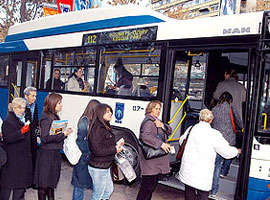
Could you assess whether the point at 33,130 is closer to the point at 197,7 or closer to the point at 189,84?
the point at 189,84

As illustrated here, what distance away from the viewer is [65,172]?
668cm

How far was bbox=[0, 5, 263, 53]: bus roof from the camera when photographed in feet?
15.0

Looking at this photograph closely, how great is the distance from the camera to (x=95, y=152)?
3650 mm

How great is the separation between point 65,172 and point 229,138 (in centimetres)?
368

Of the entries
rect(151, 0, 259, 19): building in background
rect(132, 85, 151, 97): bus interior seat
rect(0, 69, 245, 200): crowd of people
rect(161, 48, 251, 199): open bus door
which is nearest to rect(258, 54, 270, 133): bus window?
rect(0, 69, 245, 200): crowd of people

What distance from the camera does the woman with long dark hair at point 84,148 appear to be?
381cm

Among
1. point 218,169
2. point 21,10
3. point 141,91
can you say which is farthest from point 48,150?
point 21,10

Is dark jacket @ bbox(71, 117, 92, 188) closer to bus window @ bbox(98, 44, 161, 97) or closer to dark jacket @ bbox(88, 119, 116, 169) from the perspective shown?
dark jacket @ bbox(88, 119, 116, 169)

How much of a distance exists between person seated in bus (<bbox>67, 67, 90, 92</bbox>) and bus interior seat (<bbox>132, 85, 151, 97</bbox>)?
1334mm

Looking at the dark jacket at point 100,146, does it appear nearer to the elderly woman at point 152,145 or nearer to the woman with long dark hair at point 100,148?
the woman with long dark hair at point 100,148

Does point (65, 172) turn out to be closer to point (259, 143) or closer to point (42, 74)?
point (42, 74)

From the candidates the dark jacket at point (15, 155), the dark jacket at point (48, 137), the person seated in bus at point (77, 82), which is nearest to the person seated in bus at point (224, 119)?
the dark jacket at point (48, 137)

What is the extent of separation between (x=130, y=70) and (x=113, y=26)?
117 centimetres

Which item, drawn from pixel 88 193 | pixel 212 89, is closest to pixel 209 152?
pixel 88 193
